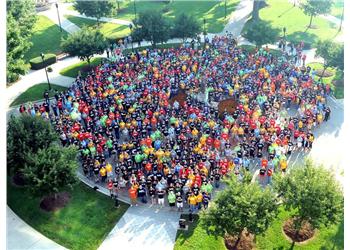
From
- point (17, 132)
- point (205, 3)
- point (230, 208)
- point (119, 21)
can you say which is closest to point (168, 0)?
point (205, 3)

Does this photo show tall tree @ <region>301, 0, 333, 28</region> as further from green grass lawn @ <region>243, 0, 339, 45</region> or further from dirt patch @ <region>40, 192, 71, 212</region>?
dirt patch @ <region>40, 192, 71, 212</region>

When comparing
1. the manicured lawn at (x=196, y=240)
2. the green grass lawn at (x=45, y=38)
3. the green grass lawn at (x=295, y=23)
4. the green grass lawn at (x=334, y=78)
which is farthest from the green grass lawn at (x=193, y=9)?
the manicured lawn at (x=196, y=240)

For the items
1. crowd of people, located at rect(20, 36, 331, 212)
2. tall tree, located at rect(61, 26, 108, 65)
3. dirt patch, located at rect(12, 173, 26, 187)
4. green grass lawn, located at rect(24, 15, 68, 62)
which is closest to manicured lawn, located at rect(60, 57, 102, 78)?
tall tree, located at rect(61, 26, 108, 65)

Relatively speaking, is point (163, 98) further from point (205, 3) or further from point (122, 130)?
point (205, 3)

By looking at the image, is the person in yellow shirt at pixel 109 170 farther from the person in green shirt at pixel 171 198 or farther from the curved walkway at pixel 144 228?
the person in green shirt at pixel 171 198

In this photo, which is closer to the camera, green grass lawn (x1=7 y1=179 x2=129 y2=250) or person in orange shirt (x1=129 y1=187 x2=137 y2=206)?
green grass lawn (x1=7 y1=179 x2=129 y2=250)
